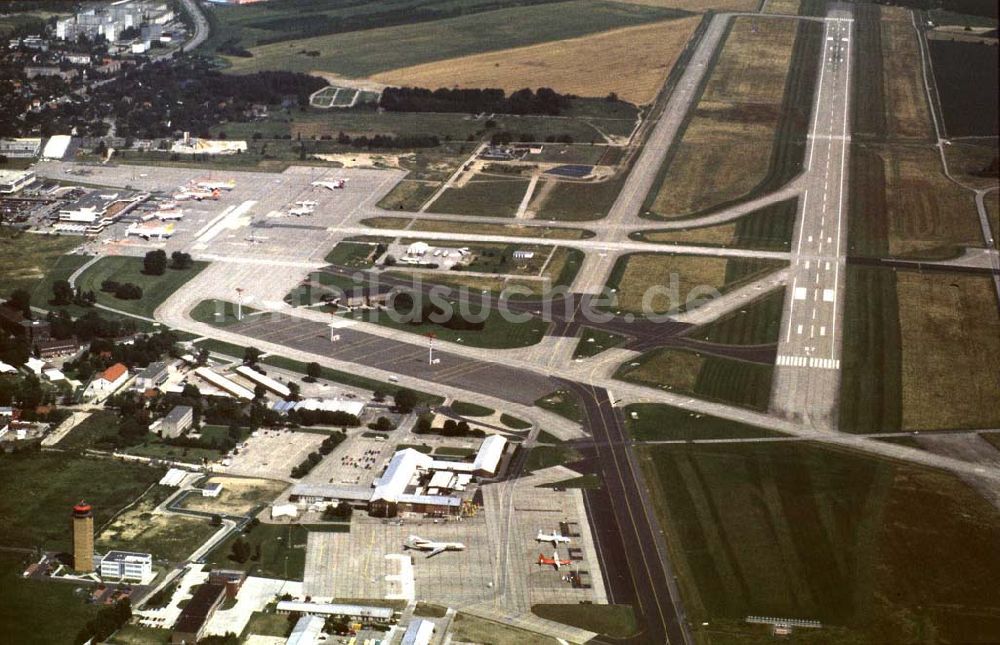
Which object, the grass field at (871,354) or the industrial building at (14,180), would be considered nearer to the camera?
the grass field at (871,354)

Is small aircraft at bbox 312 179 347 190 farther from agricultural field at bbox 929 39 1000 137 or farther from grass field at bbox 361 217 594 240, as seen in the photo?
agricultural field at bbox 929 39 1000 137

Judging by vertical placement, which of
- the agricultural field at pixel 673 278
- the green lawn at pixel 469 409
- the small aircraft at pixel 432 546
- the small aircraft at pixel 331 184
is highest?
the agricultural field at pixel 673 278

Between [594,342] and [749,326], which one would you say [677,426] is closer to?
[594,342]

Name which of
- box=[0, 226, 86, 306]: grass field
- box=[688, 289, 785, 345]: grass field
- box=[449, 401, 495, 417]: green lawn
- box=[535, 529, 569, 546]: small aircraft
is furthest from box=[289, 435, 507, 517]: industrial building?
box=[0, 226, 86, 306]: grass field

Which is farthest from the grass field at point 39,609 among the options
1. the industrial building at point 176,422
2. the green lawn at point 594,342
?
the green lawn at point 594,342

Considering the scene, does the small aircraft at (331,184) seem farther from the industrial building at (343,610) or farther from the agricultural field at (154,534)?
the industrial building at (343,610)

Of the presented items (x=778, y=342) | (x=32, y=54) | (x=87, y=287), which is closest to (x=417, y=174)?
(x=87, y=287)

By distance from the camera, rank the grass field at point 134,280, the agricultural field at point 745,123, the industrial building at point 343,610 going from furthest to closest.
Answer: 1. the agricultural field at point 745,123
2. the grass field at point 134,280
3. the industrial building at point 343,610
